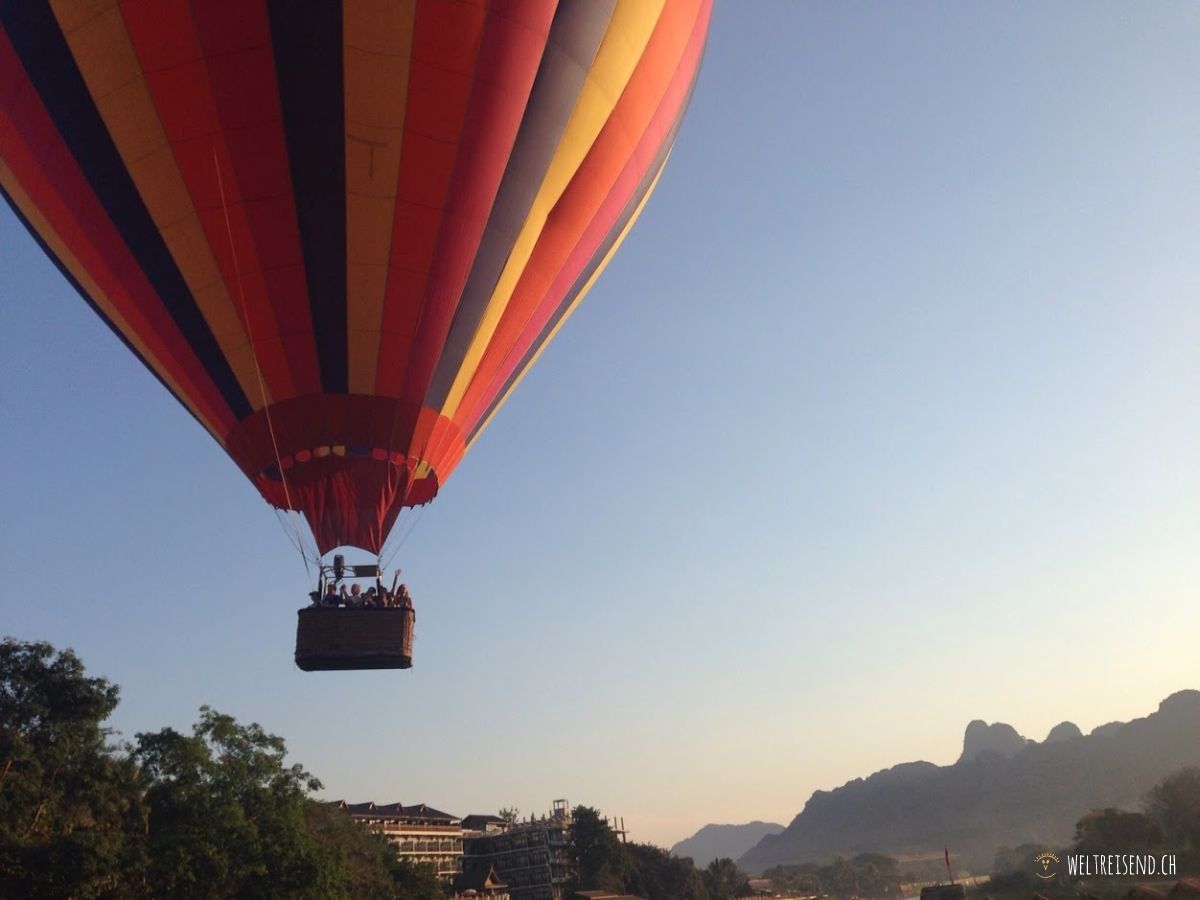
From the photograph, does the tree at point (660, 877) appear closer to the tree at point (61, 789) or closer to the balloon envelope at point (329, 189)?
the tree at point (61, 789)

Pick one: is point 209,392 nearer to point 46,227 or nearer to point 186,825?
point 46,227

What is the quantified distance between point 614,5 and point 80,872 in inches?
838

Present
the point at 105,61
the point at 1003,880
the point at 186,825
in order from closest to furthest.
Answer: the point at 105,61 → the point at 186,825 → the point at 1003,880

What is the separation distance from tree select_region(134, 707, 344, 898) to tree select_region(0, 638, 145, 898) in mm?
758

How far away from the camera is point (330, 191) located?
13180 mm

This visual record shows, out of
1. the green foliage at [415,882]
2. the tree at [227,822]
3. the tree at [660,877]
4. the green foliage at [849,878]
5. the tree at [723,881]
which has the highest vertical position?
the tree at [227,822]

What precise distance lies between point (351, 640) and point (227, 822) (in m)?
13.2

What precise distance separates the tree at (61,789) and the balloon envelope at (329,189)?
472 inches

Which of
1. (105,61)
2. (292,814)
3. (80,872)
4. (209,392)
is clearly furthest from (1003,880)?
(105,61)

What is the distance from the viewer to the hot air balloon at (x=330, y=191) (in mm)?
12234

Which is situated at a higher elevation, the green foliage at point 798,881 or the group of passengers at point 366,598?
the group of passengers at point 366,598

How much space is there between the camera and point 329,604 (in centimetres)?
1352

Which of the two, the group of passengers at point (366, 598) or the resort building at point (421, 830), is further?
the resort building at point (421, 830)

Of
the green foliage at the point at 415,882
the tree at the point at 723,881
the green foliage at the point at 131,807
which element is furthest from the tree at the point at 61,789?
the tree at the point at 723,881
